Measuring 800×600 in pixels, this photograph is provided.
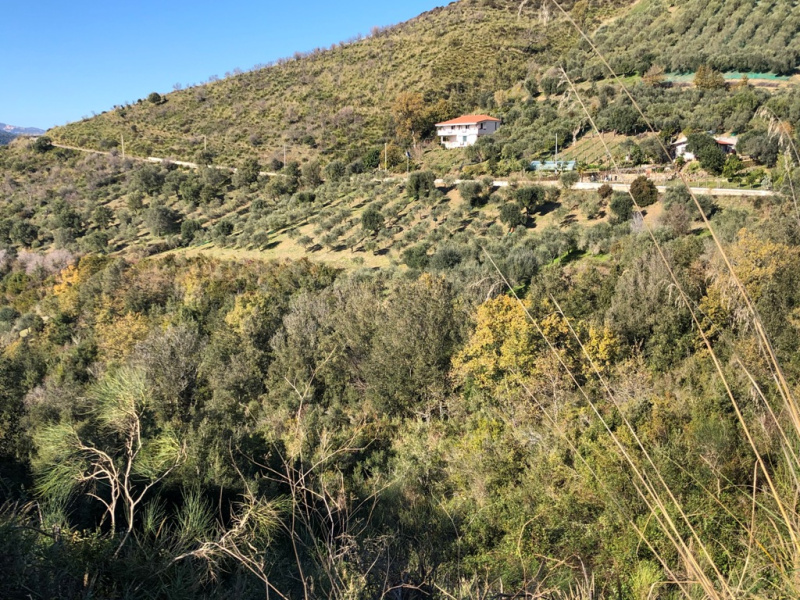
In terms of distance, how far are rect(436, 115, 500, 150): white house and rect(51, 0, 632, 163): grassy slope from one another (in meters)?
8.38

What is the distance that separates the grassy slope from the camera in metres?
51.6

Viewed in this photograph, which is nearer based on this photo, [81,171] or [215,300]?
[215,300]

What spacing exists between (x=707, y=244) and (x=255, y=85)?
63.2 m

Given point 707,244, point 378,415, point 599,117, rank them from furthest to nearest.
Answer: point 599,117
point 707,244
point 378,415

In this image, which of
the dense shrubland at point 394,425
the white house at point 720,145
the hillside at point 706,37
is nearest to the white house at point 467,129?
the hillside at point 706,37

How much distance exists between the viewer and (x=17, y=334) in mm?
25250

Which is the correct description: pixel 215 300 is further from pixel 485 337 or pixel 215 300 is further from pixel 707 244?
pixel 707 244

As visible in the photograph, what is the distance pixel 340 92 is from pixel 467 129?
24.4 m

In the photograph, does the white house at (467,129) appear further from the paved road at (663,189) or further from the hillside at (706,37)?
the paved road at (663,189)

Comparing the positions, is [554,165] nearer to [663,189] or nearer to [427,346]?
[663,189]

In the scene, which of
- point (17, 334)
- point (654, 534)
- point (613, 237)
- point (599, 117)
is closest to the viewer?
point (654, 534)

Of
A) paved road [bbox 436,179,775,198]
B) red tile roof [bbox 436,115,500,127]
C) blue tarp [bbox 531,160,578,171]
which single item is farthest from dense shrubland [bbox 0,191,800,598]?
red tile roof [bbox 436,115,500,127]

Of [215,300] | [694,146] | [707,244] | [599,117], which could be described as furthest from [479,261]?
[599,117]

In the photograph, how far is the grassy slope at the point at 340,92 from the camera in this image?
51.6m
